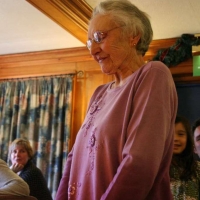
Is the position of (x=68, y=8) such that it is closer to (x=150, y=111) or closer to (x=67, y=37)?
(x=67, y=37)

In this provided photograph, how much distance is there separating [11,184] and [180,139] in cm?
106

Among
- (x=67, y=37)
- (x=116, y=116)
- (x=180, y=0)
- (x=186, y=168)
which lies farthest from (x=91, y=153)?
(x=67, y=37)

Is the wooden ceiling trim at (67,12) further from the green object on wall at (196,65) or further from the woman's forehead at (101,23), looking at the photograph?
the woman's forehead at (101,23)

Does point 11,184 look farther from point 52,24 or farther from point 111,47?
point 52,24

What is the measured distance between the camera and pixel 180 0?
2.86m

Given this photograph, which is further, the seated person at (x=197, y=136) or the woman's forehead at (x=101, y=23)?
the seated person at (x=197, y=136)

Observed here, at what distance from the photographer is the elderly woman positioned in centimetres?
71

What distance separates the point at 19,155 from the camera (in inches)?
122

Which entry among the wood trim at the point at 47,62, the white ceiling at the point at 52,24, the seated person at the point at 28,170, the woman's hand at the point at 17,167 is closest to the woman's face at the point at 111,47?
the seated person at the point at 28,170

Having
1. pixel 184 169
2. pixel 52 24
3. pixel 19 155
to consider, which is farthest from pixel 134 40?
pixel 52 24

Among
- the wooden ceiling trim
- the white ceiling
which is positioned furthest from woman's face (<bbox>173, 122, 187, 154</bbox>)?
the wooden ceiling trim

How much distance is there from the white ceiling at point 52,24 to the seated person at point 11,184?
64.2 inches

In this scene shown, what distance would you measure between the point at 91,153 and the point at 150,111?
0.68 ft

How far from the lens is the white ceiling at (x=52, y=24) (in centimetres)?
300
